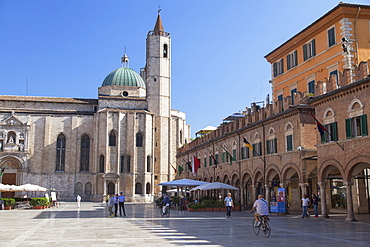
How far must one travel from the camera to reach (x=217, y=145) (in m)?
42.1

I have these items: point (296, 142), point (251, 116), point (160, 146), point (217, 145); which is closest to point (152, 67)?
point (160, 146)

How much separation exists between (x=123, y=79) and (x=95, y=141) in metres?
14.5

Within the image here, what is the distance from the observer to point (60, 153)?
69250 millimetres

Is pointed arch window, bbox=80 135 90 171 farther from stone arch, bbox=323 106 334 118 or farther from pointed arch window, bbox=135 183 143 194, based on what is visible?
stone arch, bbox=323 106 334 118

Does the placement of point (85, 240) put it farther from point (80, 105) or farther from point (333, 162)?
point (80, 105)

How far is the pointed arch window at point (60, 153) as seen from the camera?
226ft

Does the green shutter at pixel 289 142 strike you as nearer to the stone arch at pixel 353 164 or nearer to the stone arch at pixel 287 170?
the stone arch at pixel 287 170

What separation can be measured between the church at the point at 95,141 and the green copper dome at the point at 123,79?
3907 millimetres

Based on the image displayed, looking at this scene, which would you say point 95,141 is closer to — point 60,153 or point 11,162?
point 60,153

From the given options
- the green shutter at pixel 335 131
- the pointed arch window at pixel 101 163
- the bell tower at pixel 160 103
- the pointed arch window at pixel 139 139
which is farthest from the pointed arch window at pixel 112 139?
the green shutter at pixel 335 131

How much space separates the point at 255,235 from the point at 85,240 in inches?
250

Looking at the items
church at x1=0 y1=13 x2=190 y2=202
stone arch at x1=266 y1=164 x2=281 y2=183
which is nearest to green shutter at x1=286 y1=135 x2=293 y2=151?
stone arch at x1=266 y1=164 x2=281 y2=183

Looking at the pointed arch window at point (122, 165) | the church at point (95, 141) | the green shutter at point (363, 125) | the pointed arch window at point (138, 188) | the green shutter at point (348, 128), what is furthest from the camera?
the pointed arch window at point (138, 188)

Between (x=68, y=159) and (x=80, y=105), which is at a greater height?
(x=80, y=105)
